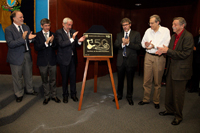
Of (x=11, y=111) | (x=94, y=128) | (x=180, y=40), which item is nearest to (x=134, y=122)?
(x=94, y=128)

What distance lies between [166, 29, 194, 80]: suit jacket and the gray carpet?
837 mm

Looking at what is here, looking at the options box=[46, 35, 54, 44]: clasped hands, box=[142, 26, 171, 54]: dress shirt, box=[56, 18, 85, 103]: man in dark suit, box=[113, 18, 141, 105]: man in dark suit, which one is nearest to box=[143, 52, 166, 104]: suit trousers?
box=[142, 26, 171, 54]: dress shirt

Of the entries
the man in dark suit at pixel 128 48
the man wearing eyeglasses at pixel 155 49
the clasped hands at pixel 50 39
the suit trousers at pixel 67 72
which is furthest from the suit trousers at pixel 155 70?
the clasped hands at pixel 50 39

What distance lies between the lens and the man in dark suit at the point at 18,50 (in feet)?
9.19

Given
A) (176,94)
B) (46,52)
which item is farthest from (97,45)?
(176,94)

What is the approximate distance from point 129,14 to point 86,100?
495 cm

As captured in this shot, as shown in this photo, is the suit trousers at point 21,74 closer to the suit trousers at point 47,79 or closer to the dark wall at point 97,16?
the suit trousers at point 47,79

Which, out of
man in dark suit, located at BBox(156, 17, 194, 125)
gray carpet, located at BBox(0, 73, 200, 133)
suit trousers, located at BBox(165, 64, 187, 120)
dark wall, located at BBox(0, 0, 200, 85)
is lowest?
gray carpet, located at BBox(0, 73, 200, 133)

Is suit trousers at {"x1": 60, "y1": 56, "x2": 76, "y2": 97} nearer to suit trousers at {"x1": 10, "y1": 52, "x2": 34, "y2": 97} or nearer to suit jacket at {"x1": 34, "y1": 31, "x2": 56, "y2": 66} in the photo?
suit jacket at {"x1": 34, "y1": 31, "x2": 56, "y2": 66}

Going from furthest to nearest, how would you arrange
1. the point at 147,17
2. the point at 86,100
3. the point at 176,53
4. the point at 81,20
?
the point at 147,17 < the point at 81,20 < the point at 86,100 < the point at 176,53

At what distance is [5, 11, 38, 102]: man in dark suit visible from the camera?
2.80 m

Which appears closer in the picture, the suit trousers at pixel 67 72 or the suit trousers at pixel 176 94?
the suit trousers at pixel 176 94

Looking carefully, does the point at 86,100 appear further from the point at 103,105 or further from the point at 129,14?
the point at 129,14

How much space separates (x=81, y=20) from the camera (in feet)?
15.9
